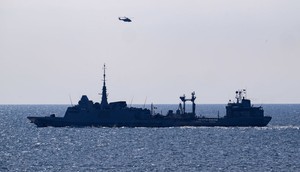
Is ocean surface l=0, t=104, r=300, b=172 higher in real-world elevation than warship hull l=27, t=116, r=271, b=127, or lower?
lower

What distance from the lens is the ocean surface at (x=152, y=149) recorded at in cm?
→ 8475

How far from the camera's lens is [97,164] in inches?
3376

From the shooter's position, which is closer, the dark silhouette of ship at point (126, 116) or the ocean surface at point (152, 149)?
→ the ocean surface at point (152, 149)

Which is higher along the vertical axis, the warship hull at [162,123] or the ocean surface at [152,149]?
the warship hull at [162,123]

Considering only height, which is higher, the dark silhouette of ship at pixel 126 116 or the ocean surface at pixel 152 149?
the dark silhouette of ship at pixel 126 116

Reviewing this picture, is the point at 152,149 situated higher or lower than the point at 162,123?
lower

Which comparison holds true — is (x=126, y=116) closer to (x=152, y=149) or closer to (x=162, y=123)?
(x=162, y=123)

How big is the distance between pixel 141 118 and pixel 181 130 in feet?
30.1

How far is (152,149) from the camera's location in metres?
108

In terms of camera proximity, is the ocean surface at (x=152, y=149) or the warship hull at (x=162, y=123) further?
the warship hull at (x=162, y=123)

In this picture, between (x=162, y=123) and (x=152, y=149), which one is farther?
(x=162, y=123)

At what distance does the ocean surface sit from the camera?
84750 mm

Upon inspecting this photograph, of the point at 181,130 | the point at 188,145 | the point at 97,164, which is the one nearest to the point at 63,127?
the point at 181,130

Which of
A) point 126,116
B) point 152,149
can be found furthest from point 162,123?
point 152,149
